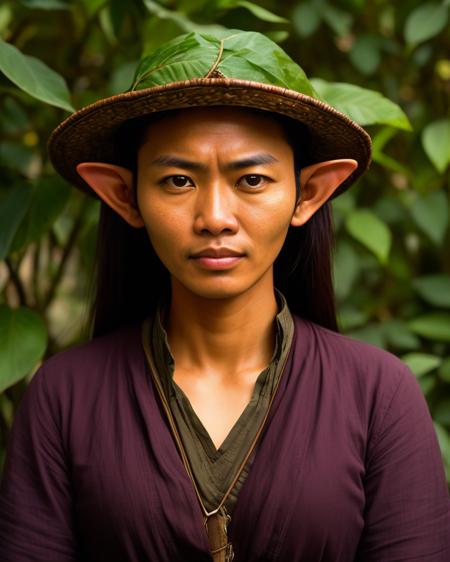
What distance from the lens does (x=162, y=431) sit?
1.14 m

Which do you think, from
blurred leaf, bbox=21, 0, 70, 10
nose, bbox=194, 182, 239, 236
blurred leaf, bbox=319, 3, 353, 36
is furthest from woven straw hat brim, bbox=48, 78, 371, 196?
blurred leaf, bbox=319, 3, 353, 36

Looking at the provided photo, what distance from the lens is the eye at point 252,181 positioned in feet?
3.59

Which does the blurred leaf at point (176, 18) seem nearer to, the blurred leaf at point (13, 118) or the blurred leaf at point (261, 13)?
the blurred leaf at point (261, 13)

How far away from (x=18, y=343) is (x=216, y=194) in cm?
52

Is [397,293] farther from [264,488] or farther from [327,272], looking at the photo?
[264,488]

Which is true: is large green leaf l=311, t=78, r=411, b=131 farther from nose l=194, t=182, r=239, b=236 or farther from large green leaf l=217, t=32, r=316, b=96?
nose l=194, t=182, r=239, b=236

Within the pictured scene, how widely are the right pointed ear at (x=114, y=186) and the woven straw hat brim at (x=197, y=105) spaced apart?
36 millimetres

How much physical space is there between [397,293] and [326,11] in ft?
2.23

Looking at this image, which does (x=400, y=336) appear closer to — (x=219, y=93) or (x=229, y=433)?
(x=229, y=433)

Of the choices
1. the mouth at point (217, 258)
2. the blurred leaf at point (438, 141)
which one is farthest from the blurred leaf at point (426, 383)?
the mouth at point (217, 258)

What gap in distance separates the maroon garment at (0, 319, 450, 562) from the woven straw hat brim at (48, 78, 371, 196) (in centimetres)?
27

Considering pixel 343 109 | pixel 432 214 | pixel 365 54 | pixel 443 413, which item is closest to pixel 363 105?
pixel 343 109

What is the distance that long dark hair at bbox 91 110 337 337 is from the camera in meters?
1.32

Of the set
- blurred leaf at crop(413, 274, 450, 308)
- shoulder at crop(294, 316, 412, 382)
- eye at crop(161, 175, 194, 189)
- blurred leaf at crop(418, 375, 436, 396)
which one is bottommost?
blurred leaf at crop(418, 375, 436, 396)
